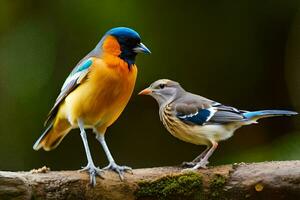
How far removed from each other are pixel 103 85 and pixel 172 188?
61 cm

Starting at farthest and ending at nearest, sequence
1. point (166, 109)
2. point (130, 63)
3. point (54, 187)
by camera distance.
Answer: point (166, 109)
point (130, 63)
point (54, 187)

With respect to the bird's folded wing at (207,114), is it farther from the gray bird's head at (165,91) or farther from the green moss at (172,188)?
the green moss at (172,188)

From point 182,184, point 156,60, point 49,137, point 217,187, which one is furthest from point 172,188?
point 156,60

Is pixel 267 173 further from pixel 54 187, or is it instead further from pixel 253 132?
pixel 253 132

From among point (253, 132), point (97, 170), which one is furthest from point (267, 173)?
point (253, 132)

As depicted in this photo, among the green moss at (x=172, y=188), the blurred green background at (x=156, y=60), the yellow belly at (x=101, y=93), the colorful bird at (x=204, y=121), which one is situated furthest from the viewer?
the blurred green background at (x=156, y=60)

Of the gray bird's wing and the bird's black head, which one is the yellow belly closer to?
the bird's black head

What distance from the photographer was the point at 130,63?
3.84 metres

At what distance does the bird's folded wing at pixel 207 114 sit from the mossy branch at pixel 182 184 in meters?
0.36

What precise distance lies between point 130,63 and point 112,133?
74.5 inches

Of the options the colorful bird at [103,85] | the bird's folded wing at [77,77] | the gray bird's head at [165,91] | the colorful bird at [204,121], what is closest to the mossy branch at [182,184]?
the colorful bird at [103,85]

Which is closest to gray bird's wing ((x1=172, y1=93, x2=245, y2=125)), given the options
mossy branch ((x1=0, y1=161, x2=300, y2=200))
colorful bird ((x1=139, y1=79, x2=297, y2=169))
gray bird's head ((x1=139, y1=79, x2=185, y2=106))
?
colorful bird ((x1=139, y1=79, x2=297, y2=169))

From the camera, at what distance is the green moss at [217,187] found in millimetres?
3627

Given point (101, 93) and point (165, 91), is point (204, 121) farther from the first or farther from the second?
point (101, 93)
